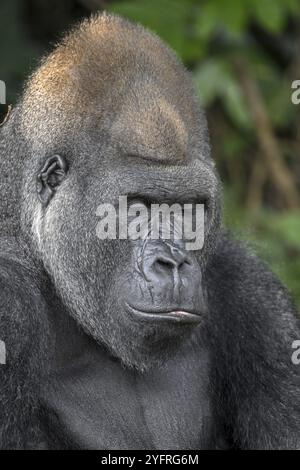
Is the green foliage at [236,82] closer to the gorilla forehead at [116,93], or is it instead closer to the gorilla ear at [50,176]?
the gorilla forehead at [116,93]

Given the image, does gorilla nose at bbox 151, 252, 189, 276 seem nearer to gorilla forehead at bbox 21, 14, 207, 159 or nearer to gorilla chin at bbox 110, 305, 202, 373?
gorilla chin at bbox 110, 305, 202, 373

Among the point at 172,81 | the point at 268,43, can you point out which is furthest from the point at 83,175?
the point at 268,43

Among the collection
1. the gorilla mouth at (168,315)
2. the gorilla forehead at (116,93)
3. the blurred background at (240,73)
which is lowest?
the gorilla mouth at (168,315)

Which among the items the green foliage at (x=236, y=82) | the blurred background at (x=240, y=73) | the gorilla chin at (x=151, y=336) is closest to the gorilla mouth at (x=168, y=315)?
the gorilla chin at (x=151, y=336)

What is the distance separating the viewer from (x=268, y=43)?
11.3 m

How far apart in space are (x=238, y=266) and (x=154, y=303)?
1.24m

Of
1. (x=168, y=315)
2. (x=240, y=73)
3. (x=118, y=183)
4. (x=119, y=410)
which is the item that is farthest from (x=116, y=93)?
(x=240, y=73)

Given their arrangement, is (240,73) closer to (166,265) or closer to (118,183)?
(118,183)

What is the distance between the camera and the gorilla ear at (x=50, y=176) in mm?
5008

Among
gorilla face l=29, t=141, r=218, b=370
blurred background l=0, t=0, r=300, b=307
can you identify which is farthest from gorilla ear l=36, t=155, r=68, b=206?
blurred background l=0, t=0, r=300, b=307

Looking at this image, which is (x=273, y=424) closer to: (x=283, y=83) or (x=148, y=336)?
(x=148, y=336)

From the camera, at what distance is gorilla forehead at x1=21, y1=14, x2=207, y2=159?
16.3 ft

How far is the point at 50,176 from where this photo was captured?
504cm

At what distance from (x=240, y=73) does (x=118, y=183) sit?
5.54 m
